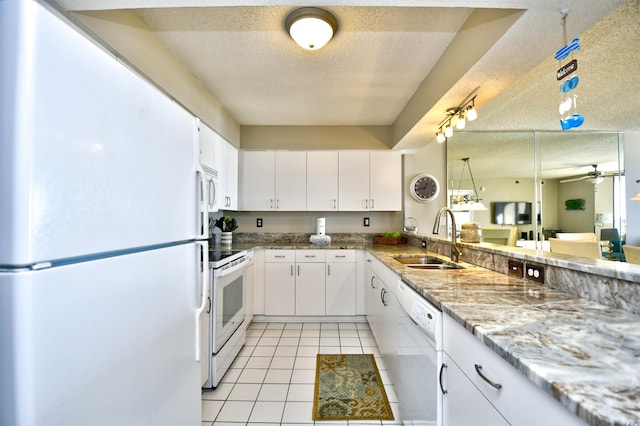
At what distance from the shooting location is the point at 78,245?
28.1 inches

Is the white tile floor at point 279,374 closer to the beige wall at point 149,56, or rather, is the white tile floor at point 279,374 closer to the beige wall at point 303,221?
the beige wall at point 303,221

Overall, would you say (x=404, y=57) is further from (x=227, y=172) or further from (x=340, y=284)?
(x=340, y=284)

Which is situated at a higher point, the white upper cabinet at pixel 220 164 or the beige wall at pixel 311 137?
the beige wall at pixel 311 137

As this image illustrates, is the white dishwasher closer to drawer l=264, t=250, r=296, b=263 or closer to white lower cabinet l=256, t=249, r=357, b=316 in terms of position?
white lower cabinet l=256, t=249, r=357, b=316

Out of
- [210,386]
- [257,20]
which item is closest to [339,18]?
[257,20]

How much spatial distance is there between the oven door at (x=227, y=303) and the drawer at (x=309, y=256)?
74 cm

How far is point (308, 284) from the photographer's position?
3.27 m

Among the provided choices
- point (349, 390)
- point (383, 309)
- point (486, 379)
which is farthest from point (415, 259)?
point (486, 379)

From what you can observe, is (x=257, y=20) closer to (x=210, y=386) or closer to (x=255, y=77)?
(x=255, y=77)

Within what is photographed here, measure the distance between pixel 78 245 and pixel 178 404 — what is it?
899mm

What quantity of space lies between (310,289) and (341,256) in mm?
545

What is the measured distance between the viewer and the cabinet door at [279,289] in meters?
3.27

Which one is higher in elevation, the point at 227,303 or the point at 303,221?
the point at 303,221

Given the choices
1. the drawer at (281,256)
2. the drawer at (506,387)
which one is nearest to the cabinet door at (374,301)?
the drawer at (281,256)
